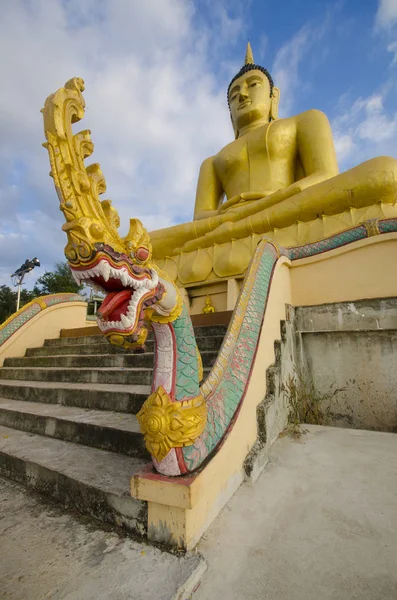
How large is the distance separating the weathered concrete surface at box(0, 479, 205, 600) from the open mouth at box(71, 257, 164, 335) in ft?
3.41

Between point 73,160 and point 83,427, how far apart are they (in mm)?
2061

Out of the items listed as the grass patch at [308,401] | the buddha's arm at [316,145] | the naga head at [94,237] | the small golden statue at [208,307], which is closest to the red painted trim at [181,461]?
the naga head at [94,237]

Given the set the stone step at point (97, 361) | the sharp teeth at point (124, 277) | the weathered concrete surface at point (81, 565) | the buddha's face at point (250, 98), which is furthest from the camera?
the buddha's face at point (250, 98)

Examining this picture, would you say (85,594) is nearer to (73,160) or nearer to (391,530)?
(391,530)

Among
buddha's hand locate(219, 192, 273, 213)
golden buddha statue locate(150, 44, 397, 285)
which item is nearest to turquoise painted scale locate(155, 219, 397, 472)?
golden buddha statue locate(150, 44, 397, 285)

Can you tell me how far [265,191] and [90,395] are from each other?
650cm

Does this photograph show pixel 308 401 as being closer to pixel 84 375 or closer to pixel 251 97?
pixel 84 375

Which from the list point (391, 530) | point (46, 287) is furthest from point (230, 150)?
point (46, 287)

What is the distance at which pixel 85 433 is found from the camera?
8.44 ft

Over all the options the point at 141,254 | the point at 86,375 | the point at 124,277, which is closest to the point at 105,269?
the point at 124,277

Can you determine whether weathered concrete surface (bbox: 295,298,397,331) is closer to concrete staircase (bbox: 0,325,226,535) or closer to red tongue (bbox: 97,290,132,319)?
concrete staircase (bbox: 0,325,226,535)

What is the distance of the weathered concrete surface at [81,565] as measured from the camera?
1.30m

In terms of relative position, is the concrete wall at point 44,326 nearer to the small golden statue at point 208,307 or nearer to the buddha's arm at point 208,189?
the small golden statue at point 208,307

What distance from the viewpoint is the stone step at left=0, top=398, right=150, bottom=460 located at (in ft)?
7.60
